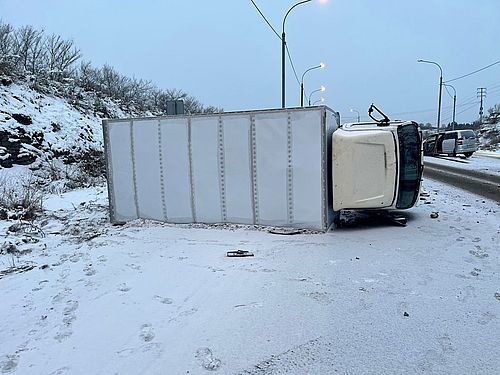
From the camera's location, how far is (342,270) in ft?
15.3

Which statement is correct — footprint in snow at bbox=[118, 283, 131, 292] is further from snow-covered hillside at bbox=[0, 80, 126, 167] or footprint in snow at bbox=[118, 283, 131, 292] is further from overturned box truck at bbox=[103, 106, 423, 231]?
snow-covered hillside at bbox=[0, 80, 126, 167]

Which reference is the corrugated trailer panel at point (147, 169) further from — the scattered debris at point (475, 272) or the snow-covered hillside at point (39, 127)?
the snow-covered hillside at point (39, 127)

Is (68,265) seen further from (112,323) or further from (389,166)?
(389,166)

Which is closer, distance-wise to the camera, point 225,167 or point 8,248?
point 8,248

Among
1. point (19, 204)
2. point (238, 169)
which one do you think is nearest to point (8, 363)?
point (238, 169)

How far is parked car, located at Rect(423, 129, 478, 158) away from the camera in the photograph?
2408 cm

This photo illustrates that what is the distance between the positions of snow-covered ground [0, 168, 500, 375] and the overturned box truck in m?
0.52

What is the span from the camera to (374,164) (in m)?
6.38

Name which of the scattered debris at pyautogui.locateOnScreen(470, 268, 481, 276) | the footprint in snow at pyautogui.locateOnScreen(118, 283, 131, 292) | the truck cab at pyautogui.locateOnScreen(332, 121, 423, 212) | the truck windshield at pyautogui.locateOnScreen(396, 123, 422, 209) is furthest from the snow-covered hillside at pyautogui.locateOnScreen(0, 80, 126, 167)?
the scattered debris at pyautogui.locateOnScreen(470, 268, 481, 276)

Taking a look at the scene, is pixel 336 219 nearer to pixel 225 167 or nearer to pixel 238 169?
pixel 238 169

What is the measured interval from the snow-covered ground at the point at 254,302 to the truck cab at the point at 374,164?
572 mm

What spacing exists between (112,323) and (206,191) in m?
3.78

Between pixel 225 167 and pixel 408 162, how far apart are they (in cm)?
310

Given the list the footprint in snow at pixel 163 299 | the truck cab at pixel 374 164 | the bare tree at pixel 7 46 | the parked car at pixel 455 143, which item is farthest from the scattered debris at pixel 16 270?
the parked car at pixel 455 143
